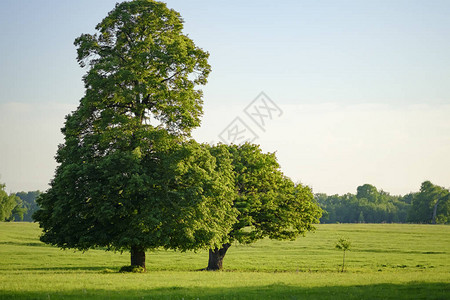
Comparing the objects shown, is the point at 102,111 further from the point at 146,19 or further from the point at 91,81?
the point at 146,19

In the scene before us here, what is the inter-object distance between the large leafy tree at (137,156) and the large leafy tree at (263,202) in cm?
471

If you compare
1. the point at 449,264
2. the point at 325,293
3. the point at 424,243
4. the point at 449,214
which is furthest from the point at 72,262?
the point at 449,214

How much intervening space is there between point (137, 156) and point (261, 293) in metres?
12.8

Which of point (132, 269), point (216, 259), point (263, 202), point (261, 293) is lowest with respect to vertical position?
point (216, 259)

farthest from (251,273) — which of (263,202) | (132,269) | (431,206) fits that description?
(431,206)

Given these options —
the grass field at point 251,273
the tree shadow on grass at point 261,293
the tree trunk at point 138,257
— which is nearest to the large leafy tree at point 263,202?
the grass field at point 251,273

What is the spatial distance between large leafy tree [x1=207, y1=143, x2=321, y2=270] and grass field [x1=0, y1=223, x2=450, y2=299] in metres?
3.46

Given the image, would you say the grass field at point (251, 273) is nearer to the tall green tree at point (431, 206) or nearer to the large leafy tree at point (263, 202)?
the large leafy tree at point (263, 202)

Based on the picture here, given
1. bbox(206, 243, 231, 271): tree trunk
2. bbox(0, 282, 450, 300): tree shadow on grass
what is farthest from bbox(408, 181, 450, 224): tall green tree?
bbox(0, 282, 450, 300): tree shadow on grass

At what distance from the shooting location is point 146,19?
3219cm

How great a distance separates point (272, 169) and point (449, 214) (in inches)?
5497

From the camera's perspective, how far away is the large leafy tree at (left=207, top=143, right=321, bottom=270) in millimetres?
38594

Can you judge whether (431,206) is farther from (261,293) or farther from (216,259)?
(261,293)

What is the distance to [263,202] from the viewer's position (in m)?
40.0
